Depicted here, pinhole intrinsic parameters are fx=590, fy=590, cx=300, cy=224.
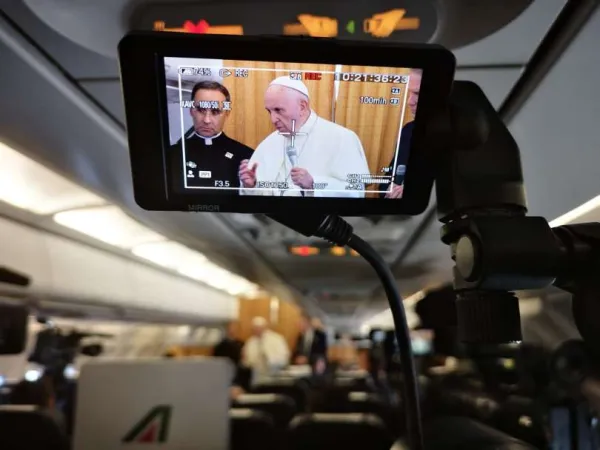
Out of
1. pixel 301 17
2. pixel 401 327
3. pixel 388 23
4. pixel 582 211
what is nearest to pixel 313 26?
pixel 301 17

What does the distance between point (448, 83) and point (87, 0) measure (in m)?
0.81

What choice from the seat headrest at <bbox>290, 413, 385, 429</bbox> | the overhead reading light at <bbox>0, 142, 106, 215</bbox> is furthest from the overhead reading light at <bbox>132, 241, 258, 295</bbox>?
the seat headrest at <bbox>290, 413, 385, 429</bbox>

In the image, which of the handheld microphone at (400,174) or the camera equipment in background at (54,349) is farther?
the camera equipment in background at (54,349)

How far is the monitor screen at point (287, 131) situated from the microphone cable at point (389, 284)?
4 cm

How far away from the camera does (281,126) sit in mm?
926

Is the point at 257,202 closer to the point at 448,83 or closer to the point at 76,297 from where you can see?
the point at 448,83

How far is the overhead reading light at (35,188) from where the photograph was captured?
233 cm

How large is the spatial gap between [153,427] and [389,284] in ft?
4.75

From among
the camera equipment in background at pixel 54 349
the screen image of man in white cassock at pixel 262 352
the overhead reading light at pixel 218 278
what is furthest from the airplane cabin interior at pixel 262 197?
the screen image of man in white cassock at pixel 262 352

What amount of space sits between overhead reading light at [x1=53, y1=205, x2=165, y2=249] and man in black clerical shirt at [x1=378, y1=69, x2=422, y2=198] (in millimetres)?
2417

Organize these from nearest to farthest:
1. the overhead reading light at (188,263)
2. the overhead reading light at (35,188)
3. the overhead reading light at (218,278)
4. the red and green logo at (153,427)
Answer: the red and green logo at (153,427) < the overhead reading light at (35,188) < the overhead reading light at (188,263) < the overhead reading light at (218,278)

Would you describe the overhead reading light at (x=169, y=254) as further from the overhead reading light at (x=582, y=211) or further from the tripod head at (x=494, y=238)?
the tripod head at (x=494, y=238)

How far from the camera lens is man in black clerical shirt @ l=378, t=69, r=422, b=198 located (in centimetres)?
84

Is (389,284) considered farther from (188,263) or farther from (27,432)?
(188,263)
